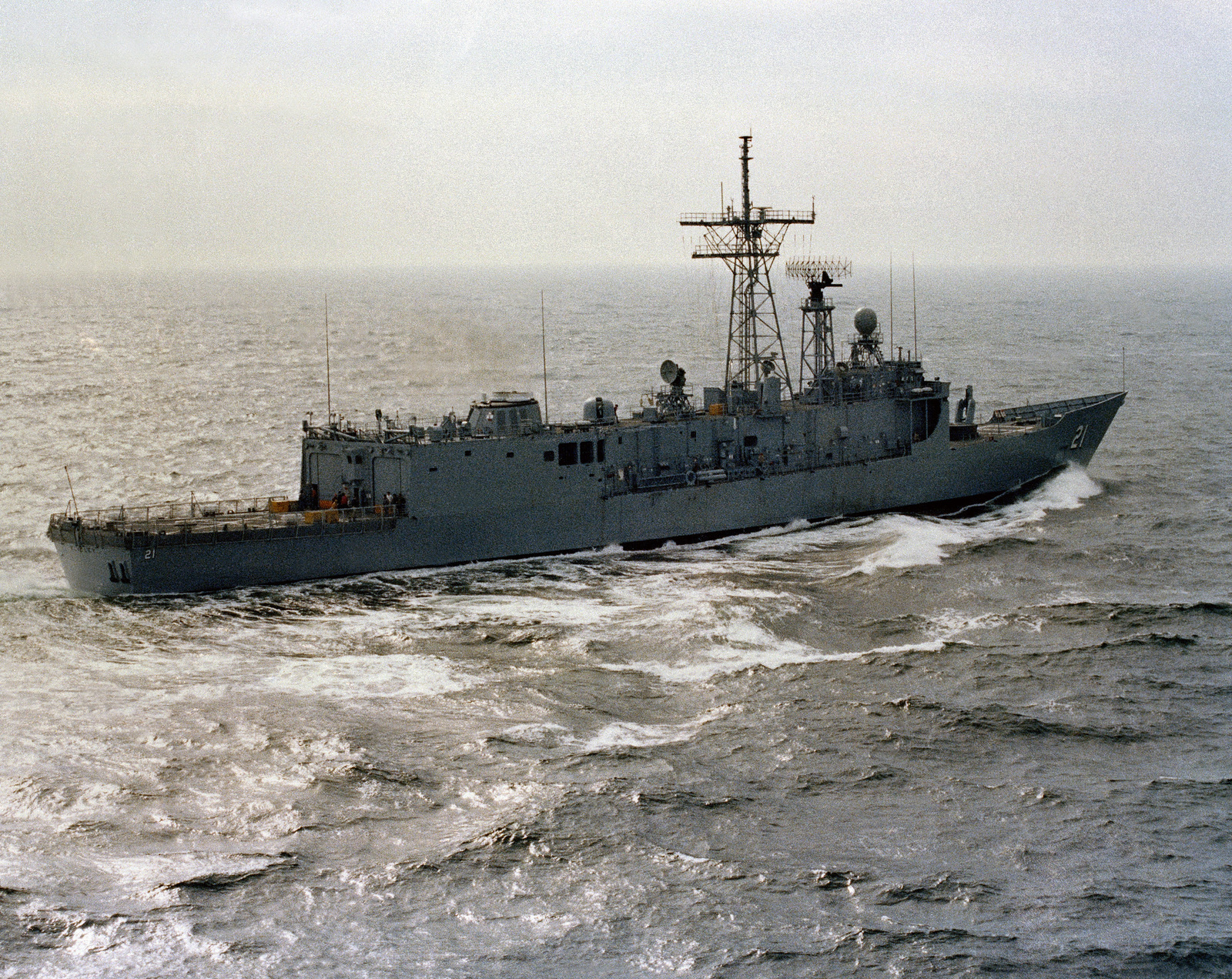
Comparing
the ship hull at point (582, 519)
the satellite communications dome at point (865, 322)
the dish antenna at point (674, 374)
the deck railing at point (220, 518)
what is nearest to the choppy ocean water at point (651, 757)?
the ship hull at point (582, 519)

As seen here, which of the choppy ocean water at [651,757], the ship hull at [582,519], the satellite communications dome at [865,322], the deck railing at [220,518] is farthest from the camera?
the satellite communications dome at [865,322]

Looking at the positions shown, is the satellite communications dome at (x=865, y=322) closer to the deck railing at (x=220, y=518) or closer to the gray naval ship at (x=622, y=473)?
the gray naval ship at (x=622, y=473)

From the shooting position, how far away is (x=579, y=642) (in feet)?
94.1


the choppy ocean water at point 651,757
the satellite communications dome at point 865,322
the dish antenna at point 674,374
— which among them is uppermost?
the satellite communications dome at point 865,322

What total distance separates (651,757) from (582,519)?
1487 centimetres

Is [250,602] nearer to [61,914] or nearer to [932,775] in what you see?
[61,914]

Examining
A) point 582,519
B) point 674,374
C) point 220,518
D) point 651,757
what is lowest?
point 651,757

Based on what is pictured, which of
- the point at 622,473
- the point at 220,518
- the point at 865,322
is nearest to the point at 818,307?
the point at 865,322

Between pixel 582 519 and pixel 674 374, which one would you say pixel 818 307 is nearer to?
pixel 674 374

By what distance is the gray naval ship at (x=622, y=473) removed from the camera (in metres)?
32.7

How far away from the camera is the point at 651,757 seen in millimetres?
22484

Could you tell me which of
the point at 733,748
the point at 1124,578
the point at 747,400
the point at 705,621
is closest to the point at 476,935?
the point at 733,748

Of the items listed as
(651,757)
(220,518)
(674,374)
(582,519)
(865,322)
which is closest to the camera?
(651,757)

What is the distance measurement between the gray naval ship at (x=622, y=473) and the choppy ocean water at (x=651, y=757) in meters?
0.96
